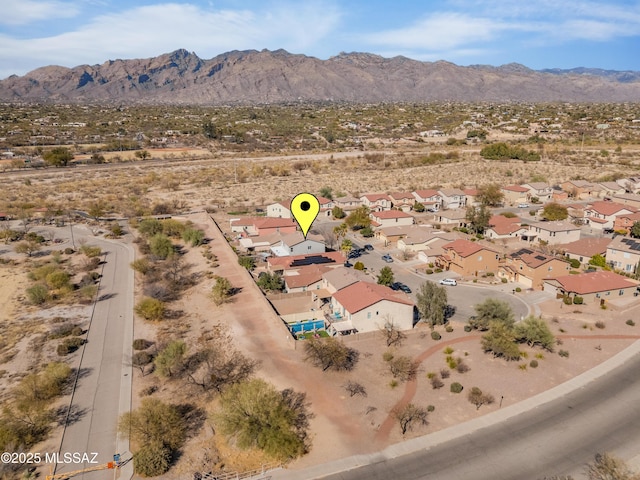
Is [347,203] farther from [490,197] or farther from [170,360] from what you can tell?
[170,360]

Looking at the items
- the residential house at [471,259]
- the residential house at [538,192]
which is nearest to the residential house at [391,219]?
the residential house at [471,259]

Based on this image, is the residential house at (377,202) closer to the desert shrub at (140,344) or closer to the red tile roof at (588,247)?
the red tile roof at (588,247)

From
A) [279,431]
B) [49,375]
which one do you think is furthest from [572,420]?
[49,375]

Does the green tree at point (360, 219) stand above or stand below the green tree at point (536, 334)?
above

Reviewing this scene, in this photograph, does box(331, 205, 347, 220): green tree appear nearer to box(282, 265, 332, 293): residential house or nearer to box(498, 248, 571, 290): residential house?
box(282, 265, 332, 293): residential house

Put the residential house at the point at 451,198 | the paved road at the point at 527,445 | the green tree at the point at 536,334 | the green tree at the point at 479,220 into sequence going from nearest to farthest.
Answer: the paved road at the point at 527,445 < the green tree at the point at 536,334 < the green tree at the point at 479,220 < the residential house at the point at 451,198

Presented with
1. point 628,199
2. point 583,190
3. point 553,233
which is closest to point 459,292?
point 553,233

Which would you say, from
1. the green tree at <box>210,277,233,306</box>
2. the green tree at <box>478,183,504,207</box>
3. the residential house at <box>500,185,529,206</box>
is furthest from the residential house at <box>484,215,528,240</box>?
the green tree at <box>210,277,233,306</box>

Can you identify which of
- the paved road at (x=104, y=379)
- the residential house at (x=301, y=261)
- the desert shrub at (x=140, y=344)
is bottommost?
the paved road at (x=104, y=379)
